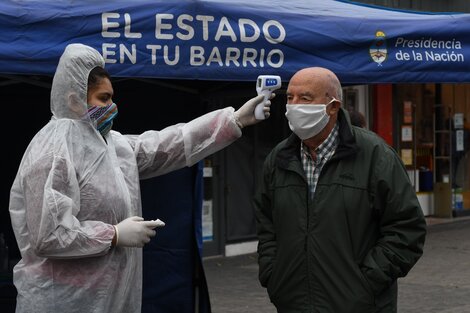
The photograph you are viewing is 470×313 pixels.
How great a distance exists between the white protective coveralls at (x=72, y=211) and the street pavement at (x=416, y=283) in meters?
5.04

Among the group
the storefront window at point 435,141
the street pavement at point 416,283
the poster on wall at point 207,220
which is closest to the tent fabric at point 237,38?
the street pavement at point 416,283

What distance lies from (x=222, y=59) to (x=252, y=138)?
306 inches

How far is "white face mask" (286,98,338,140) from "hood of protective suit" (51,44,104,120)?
88 centimetres

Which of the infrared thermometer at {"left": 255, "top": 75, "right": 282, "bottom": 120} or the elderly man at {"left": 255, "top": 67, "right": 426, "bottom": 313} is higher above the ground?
the infrared thermometer at {"left": 255, "top": 75, "right": 282, "bottom": 120}

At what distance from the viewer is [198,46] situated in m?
5.05

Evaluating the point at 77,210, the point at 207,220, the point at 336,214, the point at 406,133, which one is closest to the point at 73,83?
the point at 77,210

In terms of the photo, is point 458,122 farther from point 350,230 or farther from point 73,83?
point 73,83

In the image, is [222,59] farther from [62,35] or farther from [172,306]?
[172,306]

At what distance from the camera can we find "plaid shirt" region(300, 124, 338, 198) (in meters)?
4.10

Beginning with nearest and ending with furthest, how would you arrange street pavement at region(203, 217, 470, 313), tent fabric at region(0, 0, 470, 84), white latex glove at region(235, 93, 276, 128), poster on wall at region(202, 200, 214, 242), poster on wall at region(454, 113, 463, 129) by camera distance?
1. white latex glove at region(235, 93, 276, 128)
2. tent fabric at region(0, 0, 470, 84)
3. street pavement at region(203, 217, 470, 313)
4. poster on wall at region(202, 200, 214, 242)
5. poster on wall at region(454, 113, 463, 129)

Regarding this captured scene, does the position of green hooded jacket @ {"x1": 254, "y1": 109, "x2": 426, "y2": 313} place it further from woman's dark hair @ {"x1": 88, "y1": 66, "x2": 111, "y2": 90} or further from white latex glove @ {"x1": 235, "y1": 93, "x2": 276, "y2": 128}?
woman's dark hair @ {"x1": 88, "y1": 66, "x2": 111, "y2": 90}

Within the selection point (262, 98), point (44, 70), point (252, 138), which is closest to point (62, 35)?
point (44, 70)

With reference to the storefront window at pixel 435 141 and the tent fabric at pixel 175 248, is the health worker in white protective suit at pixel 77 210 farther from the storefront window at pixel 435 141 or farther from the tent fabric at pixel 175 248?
the storefront window at pixel 435 141

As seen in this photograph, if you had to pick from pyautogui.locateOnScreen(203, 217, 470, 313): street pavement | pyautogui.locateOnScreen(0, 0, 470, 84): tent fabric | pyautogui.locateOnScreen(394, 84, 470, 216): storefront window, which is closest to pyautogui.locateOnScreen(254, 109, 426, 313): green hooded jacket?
pyautogui.locateOnScreen(0, 0, 470, 84): tent fabric
